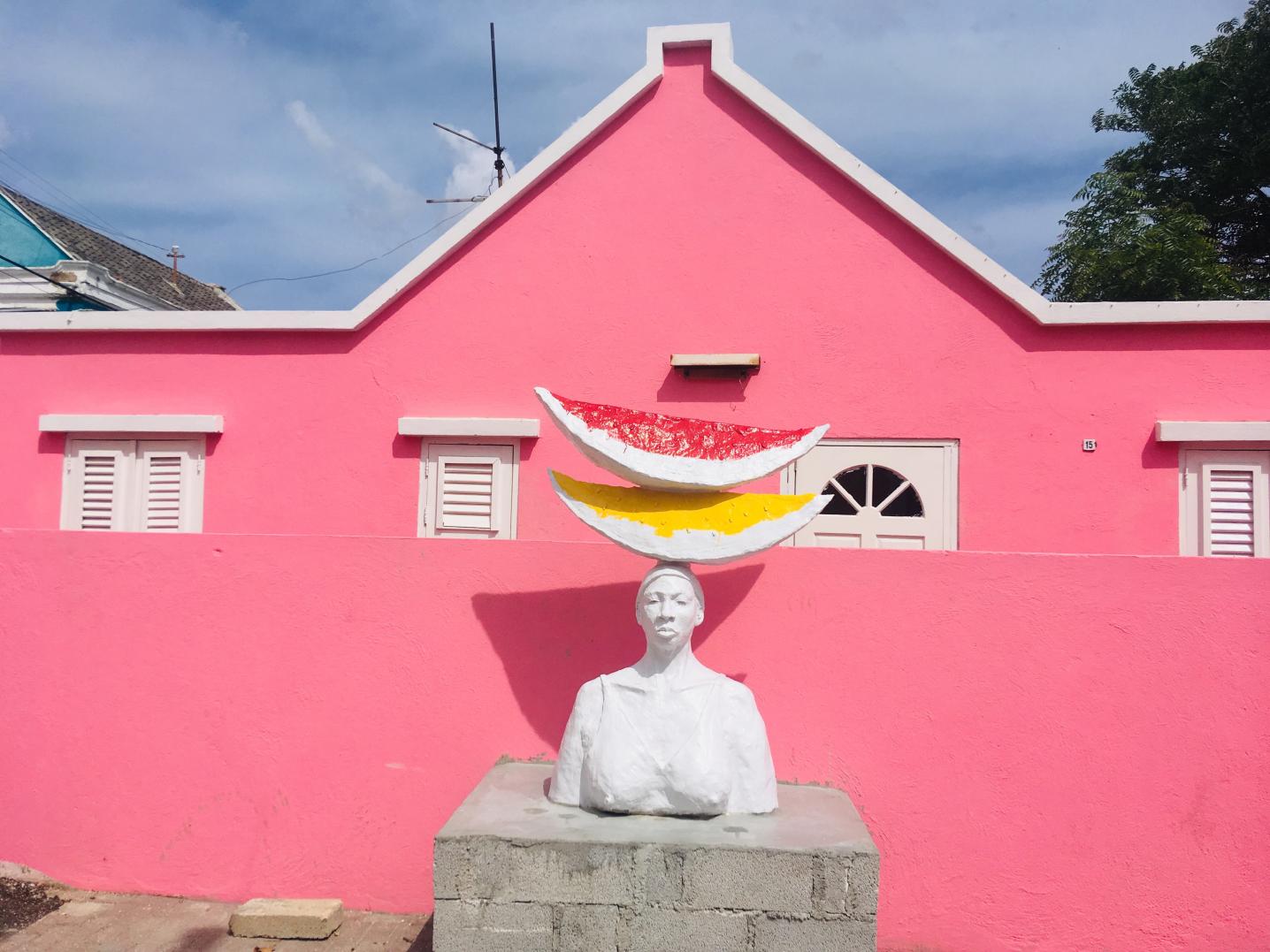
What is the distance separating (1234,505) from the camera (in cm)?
554

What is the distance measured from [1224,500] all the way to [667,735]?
4129 millimetres

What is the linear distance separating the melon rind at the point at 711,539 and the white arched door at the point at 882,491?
2.10 metres

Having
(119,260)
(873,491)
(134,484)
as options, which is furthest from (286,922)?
(119,260)

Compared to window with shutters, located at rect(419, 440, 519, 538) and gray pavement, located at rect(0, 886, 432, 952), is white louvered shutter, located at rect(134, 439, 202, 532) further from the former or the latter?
gray pavement, located at rect(0, 886, 432, 952)

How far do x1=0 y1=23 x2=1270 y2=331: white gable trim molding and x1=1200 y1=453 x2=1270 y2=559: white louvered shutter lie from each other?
35.8 inches

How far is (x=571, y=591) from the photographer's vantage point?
4312mm

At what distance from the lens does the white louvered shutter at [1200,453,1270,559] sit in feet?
18.1

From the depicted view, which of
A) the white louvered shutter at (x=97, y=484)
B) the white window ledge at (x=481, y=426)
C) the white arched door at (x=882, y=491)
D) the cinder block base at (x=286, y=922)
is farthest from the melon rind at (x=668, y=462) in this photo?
the white louvered shutter at (x=97, y=484)

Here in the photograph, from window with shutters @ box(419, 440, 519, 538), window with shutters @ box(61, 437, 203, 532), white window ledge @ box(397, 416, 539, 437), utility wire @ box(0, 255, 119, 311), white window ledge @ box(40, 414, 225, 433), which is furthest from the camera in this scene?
utility wire @ box(0, 255, 119, 311)

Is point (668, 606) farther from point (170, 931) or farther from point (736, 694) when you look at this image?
point (170, 931)

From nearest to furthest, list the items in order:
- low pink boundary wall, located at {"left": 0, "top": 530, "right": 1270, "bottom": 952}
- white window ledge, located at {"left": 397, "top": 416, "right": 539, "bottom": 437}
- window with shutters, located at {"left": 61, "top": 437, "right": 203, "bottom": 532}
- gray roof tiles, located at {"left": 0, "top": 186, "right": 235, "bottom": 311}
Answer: low pink boundary wall, located at {"left": 0, "top": 530, "right": 1270, "bottom": 952}, white window ledge, located at {"left": 397, "top": 416, "right": 539, "bottom": 437}, window with shutters, located at {"left": 61, "top": 437, "right": 203, "bottom": 532}, gray roof tiles, located at {"left": 0, "top": 186, "right": 235, "bottom": 311}

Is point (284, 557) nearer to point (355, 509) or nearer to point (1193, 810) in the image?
point (355, 509)

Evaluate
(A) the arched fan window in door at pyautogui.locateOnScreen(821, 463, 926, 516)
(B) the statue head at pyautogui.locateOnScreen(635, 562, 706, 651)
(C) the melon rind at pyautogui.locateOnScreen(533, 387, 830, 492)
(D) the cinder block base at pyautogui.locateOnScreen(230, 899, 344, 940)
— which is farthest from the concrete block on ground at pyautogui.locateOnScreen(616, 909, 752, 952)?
(A) the arched fan window in door at pyautogui.locateOnScreen(821, 463, 926, 516)

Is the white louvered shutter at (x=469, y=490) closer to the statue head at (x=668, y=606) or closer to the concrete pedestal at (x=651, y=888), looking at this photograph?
the statue head at (x=668, y=606)
